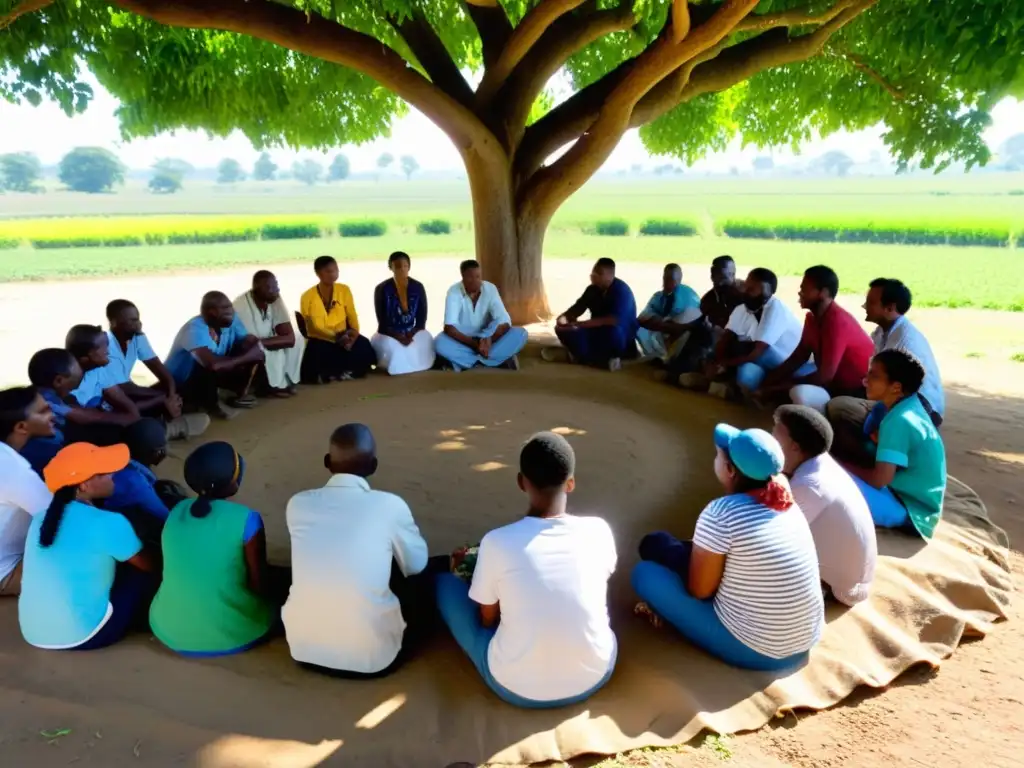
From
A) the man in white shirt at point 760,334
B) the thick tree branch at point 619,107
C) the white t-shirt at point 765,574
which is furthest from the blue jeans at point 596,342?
the white t-shirt at point 765,574

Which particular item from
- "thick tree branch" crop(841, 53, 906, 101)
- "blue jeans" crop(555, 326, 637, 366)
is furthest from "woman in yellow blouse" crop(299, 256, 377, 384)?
"thick tree branch" crop(841, 53, 906, 101)

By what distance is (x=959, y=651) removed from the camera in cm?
312

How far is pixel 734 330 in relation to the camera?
6539 mm

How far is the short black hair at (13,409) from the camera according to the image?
3479 millimetres

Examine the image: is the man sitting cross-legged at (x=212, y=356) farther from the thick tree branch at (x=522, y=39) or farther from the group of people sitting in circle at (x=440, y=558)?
the thick tree branch at (x=522, y=39)

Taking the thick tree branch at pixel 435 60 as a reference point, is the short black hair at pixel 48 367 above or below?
below

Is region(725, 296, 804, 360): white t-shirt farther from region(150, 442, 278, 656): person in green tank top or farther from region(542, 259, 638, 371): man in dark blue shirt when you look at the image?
region(150, 442, 278, 656): person in green tank top

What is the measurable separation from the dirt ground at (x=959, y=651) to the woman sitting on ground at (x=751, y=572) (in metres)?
0.30

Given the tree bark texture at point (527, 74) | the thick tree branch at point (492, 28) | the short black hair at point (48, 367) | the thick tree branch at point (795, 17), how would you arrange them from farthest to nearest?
the thick tree branch at point (492, 28) < the tree bark texture at point (527, 74) < the thick tree branch at point (795, 17) < the short black hair at point (48, 367)

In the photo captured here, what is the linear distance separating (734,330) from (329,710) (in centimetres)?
500

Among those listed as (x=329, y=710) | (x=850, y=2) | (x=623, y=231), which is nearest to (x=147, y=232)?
(x=623, y=231)

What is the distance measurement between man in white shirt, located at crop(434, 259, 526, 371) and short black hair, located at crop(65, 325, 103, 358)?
3.57 m

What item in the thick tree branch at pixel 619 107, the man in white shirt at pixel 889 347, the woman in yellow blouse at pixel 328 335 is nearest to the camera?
the man in white shirt at pixel 889 347

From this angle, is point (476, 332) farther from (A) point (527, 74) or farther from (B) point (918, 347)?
(B) point (918, 347)
